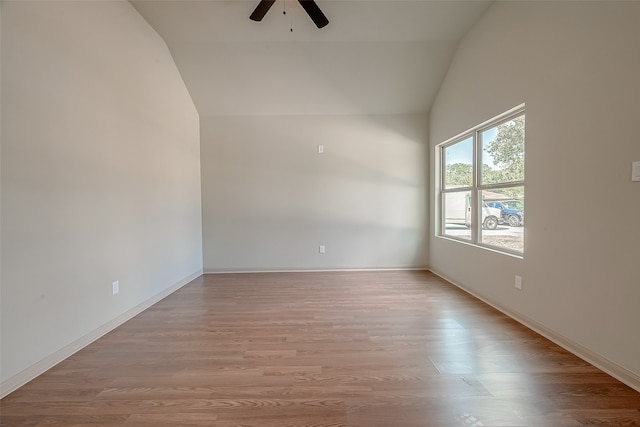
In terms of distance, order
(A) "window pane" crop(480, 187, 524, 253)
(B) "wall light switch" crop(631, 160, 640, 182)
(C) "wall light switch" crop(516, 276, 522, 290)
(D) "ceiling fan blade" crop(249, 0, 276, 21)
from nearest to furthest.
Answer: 1. (B) "wall light switch" crop(631, 160, 640, 182)
2. (D) "ceiling fan blade" crop(249, 0, 276, 21)
3. (C) "wall light switch" crop(516, 276, 522, 290)
4. (A) "window pane" crop(480, 187, 524, 253)

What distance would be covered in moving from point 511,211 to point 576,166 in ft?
2.75

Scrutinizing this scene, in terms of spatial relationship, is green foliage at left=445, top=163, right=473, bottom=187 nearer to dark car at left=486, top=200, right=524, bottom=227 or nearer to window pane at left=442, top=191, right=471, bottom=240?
window pane at left=442, top=191, right=471, bottom=240

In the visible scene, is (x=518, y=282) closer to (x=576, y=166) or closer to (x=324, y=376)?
(x=576, y=166)

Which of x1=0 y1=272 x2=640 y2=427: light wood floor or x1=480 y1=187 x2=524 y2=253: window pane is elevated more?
x1=480 y1=187 x2=524 y2=253: window pane

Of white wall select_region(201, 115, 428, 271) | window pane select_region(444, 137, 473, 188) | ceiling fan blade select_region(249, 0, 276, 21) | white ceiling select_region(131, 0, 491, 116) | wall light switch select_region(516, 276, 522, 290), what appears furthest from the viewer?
white wall select_region(201, 115, 428, 271)

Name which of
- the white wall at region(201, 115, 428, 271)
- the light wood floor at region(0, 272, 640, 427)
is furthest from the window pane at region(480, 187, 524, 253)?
the white wall at region(201, 115, 428, 271)

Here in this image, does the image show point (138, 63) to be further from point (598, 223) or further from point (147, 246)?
point (598, 223)

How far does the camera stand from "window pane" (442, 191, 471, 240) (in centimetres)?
353

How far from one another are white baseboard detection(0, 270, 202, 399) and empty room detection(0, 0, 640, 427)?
0.05 ft

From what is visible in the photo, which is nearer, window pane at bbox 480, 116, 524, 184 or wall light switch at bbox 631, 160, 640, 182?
wall light switch at bbox 631, 160, 640, 182

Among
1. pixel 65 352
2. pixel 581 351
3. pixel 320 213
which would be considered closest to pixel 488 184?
pixel 581 351

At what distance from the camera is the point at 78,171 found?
6.93 feet

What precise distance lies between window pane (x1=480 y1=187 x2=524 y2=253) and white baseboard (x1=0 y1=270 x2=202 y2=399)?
3901 millimetres

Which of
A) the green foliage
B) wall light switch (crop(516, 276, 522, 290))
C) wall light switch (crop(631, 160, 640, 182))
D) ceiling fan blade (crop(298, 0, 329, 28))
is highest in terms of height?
ceiling fan blade (crop(298, 0, 329, 28))
